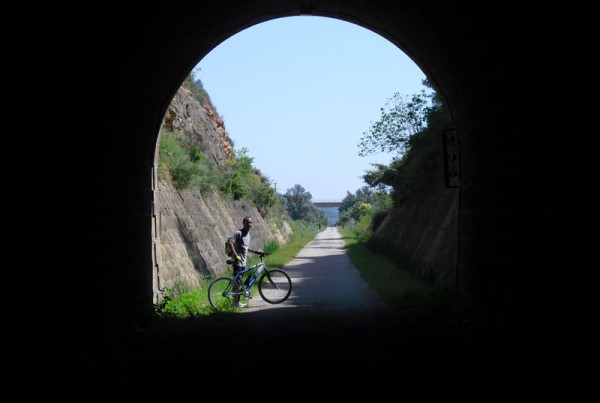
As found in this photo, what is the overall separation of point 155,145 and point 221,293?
11.0 ft

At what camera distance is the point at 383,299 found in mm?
12219

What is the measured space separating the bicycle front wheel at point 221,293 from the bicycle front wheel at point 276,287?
0.71 meters

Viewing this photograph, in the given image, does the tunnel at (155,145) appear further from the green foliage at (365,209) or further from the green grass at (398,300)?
the green foliage at (365,209)

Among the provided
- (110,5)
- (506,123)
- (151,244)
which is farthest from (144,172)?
(506,123)

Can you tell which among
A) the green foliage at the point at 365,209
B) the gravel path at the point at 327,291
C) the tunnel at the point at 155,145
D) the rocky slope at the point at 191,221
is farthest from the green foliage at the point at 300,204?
the tunnel at the point at 155,145

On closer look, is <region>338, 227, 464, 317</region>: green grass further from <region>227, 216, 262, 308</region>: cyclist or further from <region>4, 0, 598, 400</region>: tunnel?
<region>227, 216, 262, 308</region>: cyclist

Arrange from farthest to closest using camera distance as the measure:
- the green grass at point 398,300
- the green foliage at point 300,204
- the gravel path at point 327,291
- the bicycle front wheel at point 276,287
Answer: the green foliage at point 300,204 < the bicycle front wheel at point 276,287 < the gravel path at point 327,291 < the green grass at point 398,300

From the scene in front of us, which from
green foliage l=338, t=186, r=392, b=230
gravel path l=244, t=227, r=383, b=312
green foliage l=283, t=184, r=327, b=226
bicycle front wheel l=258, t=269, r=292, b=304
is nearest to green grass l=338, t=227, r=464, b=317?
gravel path l=244, t=227, r=383, b=312

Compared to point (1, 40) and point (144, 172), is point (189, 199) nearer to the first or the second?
point (144, 172)

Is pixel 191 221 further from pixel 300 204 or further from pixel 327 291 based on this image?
pixel 300 204

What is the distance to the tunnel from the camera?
5055mm

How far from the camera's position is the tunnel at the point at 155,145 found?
199 inches

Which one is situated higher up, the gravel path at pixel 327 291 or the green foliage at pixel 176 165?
the green foliage at pixel 176 165

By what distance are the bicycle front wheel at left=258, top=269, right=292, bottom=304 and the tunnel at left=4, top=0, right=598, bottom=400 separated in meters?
3.19
